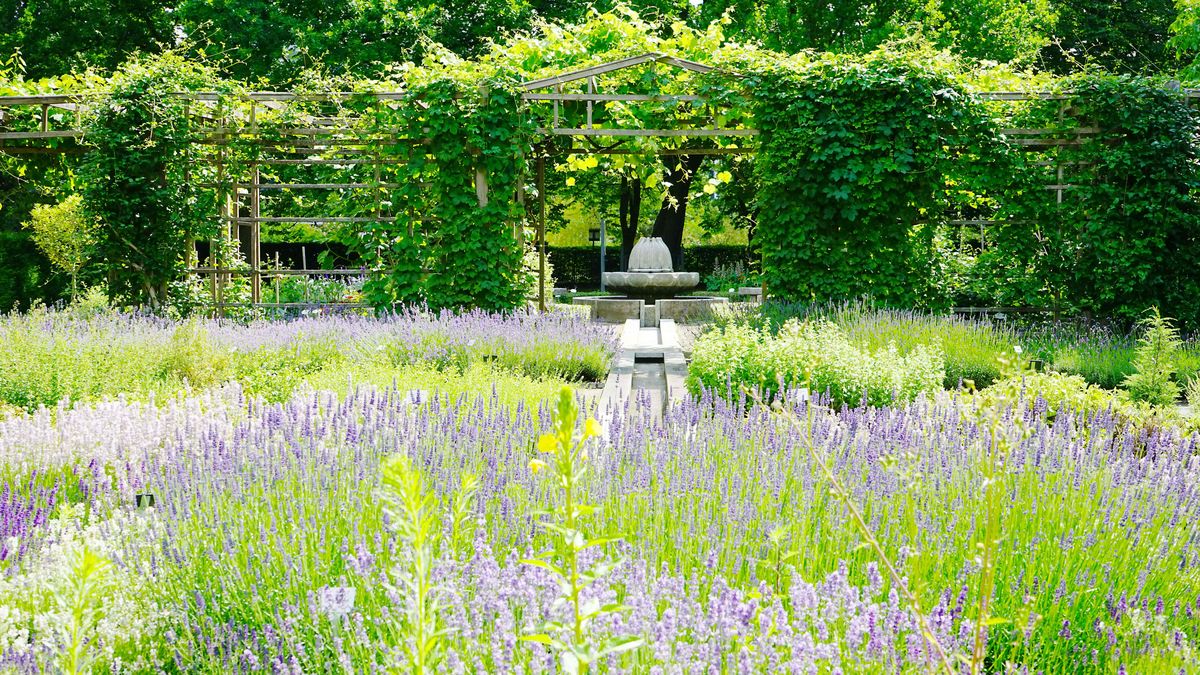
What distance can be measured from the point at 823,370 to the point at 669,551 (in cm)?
308

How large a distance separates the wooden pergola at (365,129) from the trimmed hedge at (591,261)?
1324cm

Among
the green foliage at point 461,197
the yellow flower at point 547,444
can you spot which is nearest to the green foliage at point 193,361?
Answer: the green foliage at point 461,197

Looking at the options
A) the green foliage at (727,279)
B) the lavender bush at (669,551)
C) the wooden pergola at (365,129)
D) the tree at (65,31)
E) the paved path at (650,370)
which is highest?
the tree at (65,31)

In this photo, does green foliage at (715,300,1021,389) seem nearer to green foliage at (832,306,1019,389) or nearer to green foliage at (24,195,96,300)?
green foliage at (832,306,1019,389)

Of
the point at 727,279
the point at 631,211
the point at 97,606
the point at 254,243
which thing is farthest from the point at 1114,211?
the point at 631,211

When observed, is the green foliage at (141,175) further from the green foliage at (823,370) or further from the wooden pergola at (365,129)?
the green foliage at (823,370)

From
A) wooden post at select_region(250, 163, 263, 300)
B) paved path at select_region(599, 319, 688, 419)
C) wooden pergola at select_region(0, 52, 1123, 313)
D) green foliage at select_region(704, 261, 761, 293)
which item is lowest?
paved path at select_region(599, 319, 688, 419)

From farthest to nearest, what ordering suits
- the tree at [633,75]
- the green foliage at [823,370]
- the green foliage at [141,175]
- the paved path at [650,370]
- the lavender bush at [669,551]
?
the tree at [633,75] → the green foliage at [141,175] → the paved path at [650,370] → the green foliage at [823,370] → the lavender bush at [669,551]

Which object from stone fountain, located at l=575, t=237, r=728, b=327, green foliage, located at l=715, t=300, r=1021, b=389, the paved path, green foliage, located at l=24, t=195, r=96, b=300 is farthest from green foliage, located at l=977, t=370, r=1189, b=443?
green foliage, located at l=24, t=195, r=96, b=300

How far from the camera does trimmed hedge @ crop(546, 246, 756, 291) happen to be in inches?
958

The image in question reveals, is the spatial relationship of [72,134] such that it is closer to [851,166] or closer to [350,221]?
[350,221]

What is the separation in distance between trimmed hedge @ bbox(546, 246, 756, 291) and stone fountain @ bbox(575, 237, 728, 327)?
7691 millimetres

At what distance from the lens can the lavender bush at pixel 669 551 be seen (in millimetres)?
2000

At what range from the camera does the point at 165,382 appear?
5.79m
